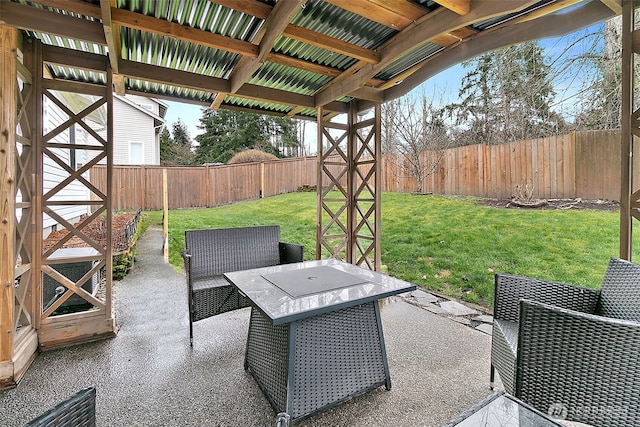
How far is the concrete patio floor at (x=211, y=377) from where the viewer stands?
190 centimetres

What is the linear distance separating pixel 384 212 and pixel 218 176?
6691mm

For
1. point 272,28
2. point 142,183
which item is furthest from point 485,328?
point 142,183

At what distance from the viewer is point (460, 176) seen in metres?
7.86

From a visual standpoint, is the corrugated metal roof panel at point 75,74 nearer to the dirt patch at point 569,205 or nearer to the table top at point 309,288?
the table top at point 309,288

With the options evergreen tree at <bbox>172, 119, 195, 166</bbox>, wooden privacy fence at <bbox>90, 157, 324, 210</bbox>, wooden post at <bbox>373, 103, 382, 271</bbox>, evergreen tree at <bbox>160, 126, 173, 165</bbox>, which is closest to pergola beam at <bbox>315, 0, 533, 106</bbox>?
wooden post at <bbox>373, 103, 382, 271</bbox>

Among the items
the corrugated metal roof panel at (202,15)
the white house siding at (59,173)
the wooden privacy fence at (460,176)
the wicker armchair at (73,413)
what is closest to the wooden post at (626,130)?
the corrugated metal roof panel at (202,15)

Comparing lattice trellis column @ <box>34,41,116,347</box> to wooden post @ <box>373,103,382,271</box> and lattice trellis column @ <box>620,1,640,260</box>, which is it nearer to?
wooden post @ <box>373,103,382,271</box>

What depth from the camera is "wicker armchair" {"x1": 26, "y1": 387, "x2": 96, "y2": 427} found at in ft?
2.70

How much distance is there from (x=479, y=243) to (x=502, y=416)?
4428 millimetres

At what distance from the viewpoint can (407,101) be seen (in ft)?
30.8

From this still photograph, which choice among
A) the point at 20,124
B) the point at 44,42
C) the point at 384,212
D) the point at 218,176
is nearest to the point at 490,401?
the point at 20,124

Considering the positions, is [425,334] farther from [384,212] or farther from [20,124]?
[384,212]

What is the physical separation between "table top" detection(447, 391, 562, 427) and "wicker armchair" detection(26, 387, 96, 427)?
1.26 metres

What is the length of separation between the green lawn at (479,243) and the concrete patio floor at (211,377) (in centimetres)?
→ 138
